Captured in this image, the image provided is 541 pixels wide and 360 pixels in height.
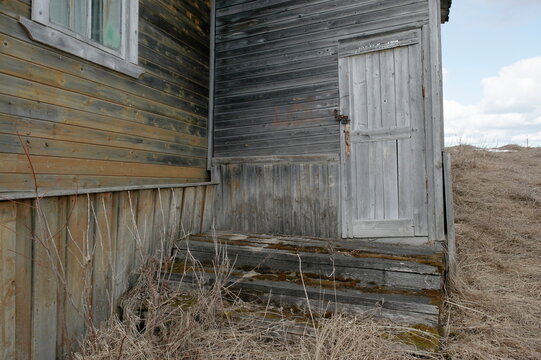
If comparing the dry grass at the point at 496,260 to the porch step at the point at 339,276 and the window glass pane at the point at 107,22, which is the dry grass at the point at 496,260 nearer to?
the porch step at the point at 339,276

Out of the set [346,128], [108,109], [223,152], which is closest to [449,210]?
[346,128]

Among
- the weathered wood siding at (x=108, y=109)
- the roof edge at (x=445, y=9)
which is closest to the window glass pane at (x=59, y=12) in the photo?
the weathered wood siding at (x=108, y=109)

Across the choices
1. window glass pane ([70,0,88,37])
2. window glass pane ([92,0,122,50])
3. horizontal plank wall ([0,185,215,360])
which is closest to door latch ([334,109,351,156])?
horizontal plank wall ([0,185,215,360])

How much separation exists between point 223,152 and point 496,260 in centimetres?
373

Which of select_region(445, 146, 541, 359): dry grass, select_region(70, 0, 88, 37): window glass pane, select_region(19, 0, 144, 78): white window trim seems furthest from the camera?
select_region(70, 0, 88, 37): window glass pane

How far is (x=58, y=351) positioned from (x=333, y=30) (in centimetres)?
431

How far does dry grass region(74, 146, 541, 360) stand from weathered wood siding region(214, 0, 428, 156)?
2231 mm

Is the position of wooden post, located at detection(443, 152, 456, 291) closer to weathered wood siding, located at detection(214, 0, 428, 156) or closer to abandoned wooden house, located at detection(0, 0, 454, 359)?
abandoned wooden house, located at detection(0, 0, 454, 359)

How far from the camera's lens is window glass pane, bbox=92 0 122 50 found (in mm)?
3293

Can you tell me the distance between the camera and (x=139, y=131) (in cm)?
377

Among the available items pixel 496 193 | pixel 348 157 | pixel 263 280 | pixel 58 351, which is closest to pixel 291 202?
pixel 348 157

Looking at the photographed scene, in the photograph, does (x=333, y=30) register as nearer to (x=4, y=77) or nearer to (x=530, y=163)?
(x=4, y=77)

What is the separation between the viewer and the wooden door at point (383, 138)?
393cm

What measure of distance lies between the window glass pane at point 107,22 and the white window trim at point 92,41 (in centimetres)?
5
